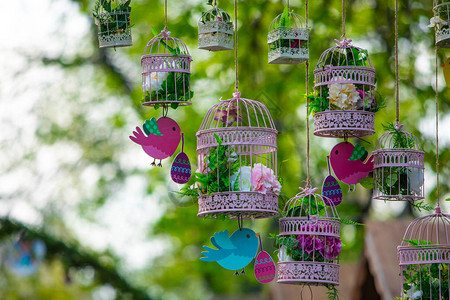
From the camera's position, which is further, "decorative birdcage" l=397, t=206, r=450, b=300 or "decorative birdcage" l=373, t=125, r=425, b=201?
"decorative birdcage" l=373, t=125, r=425, b=201

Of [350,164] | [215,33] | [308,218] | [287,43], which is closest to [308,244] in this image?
[308,218]

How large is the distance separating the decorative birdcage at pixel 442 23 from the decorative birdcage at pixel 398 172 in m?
0.47

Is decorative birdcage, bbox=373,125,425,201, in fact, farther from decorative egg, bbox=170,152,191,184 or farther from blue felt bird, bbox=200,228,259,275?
decorative egg, bbox=170,152,191,184

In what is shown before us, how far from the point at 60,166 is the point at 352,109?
6.93m

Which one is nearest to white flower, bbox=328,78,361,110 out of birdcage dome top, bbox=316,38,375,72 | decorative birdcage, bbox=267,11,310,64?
birdcage dome top, bbox=316,38,375,72

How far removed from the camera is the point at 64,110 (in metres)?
10.5

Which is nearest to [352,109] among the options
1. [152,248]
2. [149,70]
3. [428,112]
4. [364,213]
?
[149,70]

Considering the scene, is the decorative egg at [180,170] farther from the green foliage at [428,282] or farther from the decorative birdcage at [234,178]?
the green foliage at [428,282]

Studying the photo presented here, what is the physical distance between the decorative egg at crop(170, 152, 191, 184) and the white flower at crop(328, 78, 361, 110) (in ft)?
2.59

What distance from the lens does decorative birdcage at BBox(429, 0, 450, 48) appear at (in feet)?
13.5

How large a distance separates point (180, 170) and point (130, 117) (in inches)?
242

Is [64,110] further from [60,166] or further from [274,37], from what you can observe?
[274,37]

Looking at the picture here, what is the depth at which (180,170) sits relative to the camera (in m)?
3.91

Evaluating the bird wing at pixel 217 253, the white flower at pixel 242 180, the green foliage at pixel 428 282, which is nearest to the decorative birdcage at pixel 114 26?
the white flower at pixel 242 180
